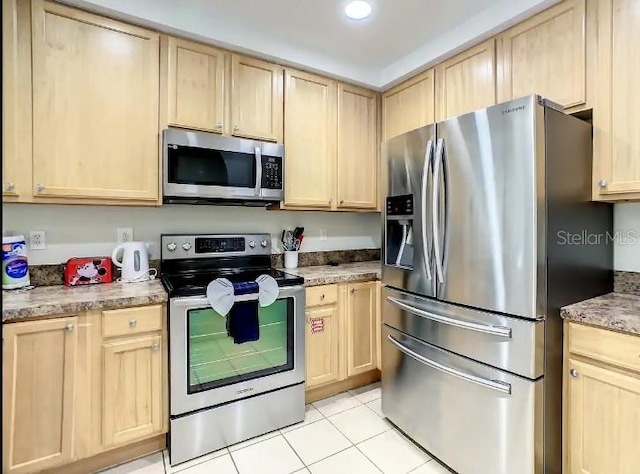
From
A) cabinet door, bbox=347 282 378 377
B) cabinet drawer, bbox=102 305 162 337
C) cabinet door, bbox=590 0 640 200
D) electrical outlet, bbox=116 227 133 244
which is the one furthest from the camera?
cabinet door, bbox=347 282 378 377

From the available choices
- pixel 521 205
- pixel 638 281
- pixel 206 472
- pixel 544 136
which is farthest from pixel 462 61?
pixel 206 472

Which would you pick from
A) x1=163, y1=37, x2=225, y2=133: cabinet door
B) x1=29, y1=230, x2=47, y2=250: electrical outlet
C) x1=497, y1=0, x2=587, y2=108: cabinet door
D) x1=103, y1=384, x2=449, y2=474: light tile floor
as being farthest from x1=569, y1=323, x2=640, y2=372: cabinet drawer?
x1=29, y1=230, x2=47, y2=250: electrical outlet

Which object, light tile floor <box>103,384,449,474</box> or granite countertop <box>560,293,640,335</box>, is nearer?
granite countertop <box>560,293,640,335</box>

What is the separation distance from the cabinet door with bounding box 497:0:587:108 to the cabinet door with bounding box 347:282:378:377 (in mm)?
1468

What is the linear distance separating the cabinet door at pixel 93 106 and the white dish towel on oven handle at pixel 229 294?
0.67 m

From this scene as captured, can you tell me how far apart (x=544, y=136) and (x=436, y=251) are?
2.22ft

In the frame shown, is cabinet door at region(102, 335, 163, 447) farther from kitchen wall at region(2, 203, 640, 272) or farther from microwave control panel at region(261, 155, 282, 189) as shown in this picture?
microwave control panel at region(261, 155, 282, 189)

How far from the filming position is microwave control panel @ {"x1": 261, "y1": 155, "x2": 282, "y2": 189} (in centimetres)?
248

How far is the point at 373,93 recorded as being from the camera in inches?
121

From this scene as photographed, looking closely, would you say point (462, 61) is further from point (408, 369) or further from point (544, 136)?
point (408, 369)

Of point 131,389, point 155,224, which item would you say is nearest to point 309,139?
point 155,224

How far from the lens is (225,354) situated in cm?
211

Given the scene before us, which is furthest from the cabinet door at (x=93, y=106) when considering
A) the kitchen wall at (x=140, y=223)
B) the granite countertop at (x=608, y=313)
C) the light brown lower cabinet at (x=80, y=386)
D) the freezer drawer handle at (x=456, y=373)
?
the granite countertop at (x=608, y=313)

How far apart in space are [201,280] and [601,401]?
6.58 ft
